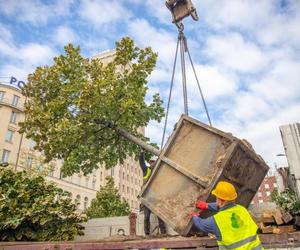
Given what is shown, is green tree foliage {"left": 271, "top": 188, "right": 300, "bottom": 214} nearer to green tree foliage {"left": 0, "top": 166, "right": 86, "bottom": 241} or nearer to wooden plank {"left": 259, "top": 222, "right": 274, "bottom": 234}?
wooden plank {"left": 259, "top": 222, "right": 274, "bottom": 234}

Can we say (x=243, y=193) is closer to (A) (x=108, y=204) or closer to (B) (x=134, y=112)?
(B) (x=134, y=112)

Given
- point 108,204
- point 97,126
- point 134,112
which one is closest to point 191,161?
point 134,112

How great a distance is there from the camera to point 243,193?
5.54 meters

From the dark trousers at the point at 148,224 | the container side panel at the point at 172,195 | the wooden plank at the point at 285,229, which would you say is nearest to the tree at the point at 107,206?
the dark trousers at the point at 148,224

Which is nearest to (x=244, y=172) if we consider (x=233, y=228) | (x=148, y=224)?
(x=233, y=228)

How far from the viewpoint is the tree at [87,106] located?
33.7 feet

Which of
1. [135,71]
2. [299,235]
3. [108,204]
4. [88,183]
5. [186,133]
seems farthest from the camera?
[88,183]

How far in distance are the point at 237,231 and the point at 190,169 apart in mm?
1729

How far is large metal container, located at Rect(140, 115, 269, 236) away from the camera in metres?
4.60

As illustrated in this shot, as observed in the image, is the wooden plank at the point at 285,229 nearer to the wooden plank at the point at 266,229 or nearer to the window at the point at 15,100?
the wooden plank at the point at 266,229

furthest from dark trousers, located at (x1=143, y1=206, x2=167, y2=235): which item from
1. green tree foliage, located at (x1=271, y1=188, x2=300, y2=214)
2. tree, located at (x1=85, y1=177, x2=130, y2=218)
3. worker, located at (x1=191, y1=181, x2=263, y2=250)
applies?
tree, located at (x1=85, y1=177, x2=130, y2=218)

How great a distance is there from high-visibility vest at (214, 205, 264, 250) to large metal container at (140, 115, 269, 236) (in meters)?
1.23

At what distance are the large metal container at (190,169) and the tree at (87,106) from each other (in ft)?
17.1

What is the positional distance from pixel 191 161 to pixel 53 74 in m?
8.13
